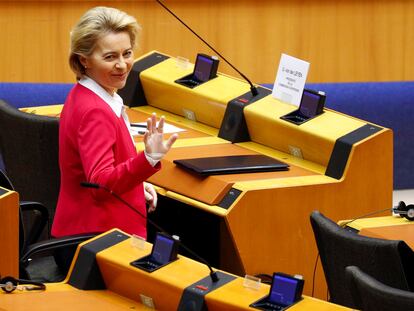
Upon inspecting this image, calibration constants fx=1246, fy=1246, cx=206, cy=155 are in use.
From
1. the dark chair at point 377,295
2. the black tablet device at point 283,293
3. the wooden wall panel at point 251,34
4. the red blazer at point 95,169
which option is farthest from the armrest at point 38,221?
the wooden wall panel at point 251,34

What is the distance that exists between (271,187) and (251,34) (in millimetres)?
2529

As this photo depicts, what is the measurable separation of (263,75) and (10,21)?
1497 millimetres

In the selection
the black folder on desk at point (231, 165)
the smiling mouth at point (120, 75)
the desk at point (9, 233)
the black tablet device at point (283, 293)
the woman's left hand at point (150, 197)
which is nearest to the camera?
the black tablet device at point (283, 293)

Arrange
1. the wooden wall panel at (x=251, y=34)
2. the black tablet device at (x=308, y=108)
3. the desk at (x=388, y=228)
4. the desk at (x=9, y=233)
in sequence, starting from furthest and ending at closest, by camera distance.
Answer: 1. the wooden wall panel at (x=251, y=34)
2. the black tablet device at (x=308, y=108)
3. the desk at (x=388, y=228)
4. the desk at (x=9, y=233)

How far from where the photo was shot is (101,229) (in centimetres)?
436

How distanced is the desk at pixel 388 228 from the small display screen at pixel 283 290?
105 cm

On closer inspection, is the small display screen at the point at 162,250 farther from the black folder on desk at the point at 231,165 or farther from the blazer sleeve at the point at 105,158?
the black folder on desk at the point at 231,165

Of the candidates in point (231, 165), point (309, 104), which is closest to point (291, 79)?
point (309, 104)

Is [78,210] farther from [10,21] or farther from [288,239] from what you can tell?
[10,21]

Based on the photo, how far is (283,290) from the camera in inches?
126

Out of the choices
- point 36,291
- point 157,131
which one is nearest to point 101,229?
point 157,131

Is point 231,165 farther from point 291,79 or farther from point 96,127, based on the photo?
point 96,127

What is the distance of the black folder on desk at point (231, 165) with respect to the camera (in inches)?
196

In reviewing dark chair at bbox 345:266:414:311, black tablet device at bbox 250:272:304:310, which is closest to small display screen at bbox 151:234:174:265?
black tablet device at bbox 250:272:304:310
